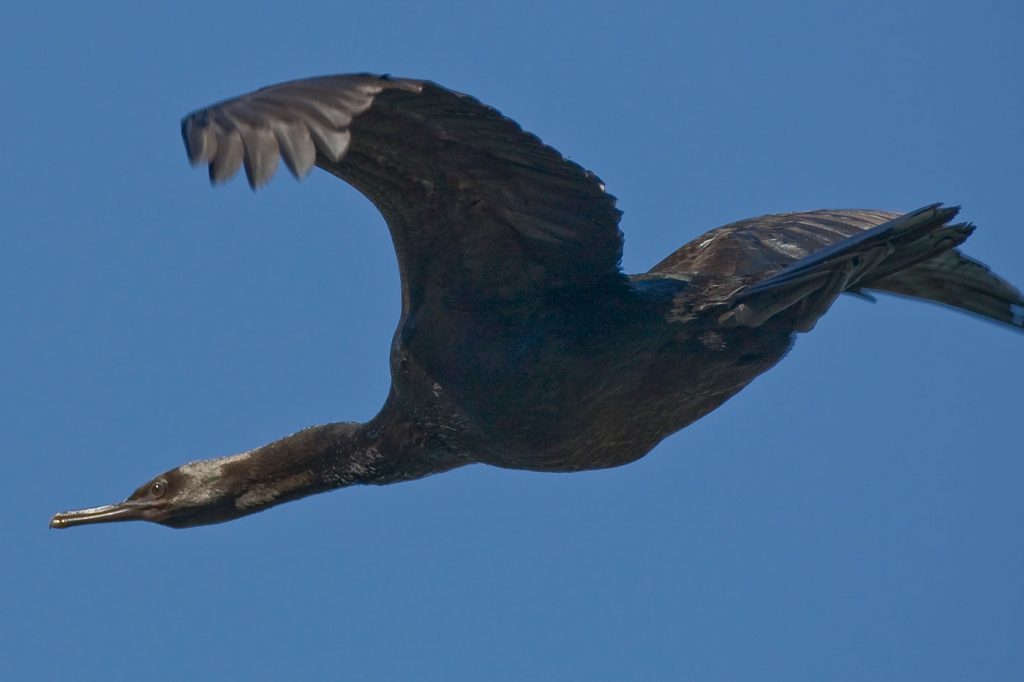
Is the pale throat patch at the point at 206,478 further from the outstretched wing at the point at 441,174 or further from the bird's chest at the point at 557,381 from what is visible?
the outstretched wing at the point at 441,174

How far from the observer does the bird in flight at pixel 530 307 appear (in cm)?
675

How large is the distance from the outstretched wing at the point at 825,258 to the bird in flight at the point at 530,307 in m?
0.02

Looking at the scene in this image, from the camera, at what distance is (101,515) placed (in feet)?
28.4

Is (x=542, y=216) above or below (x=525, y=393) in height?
above

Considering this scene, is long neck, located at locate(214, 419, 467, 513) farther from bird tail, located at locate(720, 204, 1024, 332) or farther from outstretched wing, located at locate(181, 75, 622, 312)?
bird tail, located at locate(720, 204, 1024, 332)

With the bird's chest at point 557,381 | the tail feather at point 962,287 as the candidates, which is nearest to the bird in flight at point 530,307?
the bird's chest at point 557,381

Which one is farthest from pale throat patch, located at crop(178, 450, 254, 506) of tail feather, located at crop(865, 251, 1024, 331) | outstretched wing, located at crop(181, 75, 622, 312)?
tail feather, located at crop(865, 251, 1024, 331)

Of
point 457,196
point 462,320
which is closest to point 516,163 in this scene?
point 457,196

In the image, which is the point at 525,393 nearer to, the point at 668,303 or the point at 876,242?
the point at 668,303

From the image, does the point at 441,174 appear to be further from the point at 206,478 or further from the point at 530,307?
the point at 206,478

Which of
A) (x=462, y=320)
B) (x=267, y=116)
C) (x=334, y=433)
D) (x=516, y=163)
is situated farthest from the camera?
(x=334, y=433)

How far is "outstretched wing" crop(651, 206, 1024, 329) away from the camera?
7.48m

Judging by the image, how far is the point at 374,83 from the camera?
5.93m

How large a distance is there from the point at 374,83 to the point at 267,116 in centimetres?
37
